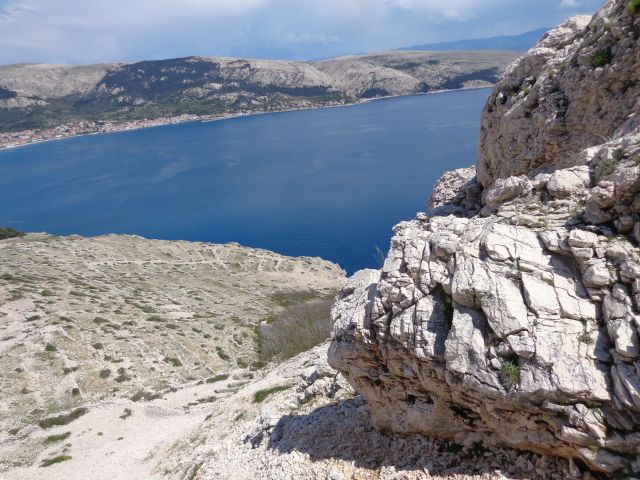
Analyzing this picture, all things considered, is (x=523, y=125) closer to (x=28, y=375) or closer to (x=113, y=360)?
(x=113, y=360)

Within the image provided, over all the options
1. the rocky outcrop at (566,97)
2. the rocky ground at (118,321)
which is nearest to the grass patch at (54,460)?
the rocky ground at (118,321)

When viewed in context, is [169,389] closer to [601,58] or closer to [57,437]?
[57,437]

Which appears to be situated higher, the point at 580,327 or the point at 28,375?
the point at 580,327

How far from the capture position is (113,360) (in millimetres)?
40156

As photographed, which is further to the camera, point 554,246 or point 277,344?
point 277,344

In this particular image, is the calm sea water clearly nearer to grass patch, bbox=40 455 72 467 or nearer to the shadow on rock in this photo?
grass patch, bbox=40 455 72 467

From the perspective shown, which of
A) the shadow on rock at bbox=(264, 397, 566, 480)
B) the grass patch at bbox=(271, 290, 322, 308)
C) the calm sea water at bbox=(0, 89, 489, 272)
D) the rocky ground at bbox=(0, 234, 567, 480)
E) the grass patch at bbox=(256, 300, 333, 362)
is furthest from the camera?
the calm sea water at bbox=(0, 89, 489, 272)

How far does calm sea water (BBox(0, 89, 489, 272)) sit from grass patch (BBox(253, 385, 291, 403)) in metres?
68.8

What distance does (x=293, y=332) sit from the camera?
45812 mm

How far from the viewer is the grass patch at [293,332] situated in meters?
41.8

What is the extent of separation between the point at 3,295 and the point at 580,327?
204ft

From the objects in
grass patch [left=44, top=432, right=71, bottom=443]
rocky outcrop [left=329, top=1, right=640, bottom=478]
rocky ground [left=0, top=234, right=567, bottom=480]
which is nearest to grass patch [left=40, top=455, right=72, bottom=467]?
rocky ground [left=0, top=234, right=567, bottom=480]

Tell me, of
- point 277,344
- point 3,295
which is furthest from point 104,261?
point 277,344

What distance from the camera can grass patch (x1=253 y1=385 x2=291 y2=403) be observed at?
23969mm
